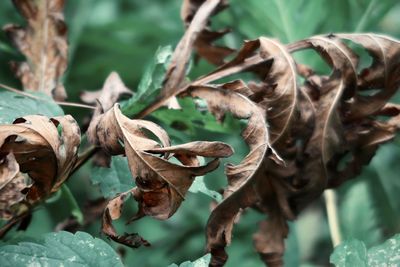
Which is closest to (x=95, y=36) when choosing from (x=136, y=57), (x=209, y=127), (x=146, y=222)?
(x=136, y=57)

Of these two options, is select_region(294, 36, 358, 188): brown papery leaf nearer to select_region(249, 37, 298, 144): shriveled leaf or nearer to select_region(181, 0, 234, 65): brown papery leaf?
select_region(249, 37, 298, 144): shriveled leaf

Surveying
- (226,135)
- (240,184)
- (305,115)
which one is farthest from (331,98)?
(226,135)

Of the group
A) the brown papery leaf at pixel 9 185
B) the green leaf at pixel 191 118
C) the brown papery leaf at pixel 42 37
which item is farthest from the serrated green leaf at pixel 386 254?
the brown papery leaf at pixel 42 37

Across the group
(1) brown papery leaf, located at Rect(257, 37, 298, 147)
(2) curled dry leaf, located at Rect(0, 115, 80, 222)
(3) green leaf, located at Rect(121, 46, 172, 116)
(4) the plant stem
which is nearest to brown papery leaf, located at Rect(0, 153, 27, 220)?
(2) curled dry leaf, located at Rect(0, 115, 80, 222)

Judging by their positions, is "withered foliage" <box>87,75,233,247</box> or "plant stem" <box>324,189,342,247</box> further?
"plant stem" <box>324,189,342,247</box>

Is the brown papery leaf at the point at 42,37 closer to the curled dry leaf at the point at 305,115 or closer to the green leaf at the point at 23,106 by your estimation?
the green leaf at the point at 23,106

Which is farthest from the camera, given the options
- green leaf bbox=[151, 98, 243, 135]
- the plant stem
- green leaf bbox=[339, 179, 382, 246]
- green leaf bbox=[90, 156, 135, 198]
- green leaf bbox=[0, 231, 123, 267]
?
green leaf bbox=[339, 179, 382, 246]
